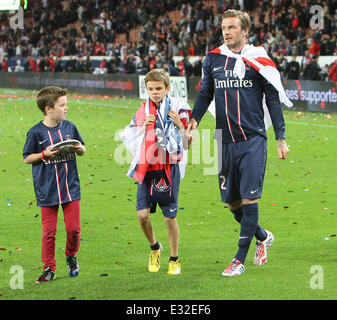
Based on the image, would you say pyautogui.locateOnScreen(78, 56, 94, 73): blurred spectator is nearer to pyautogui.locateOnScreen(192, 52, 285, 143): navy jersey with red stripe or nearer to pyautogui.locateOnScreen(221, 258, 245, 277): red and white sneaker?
pyautogui.locateOnScreen(192, 52, 285, 143): navy jersey with red stripe

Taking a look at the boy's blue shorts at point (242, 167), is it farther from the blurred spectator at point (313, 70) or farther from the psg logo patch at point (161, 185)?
the blurred spectator at point (313, 70)

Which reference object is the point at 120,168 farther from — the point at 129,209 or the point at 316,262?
the point at 316,262

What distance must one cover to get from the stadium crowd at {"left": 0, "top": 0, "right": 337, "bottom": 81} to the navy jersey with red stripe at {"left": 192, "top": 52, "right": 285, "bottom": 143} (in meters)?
18.4

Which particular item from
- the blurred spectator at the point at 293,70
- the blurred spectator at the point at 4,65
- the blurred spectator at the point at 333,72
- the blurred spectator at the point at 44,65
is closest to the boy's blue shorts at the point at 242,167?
the blurred spectator at the point at 333,72

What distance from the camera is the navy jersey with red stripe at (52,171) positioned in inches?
246

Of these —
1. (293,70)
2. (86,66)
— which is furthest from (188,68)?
(86,66)

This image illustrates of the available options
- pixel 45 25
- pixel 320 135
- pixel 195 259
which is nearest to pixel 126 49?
pixel 45 25

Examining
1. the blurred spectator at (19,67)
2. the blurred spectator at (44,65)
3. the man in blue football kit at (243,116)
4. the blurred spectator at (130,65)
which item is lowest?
the blurred spectator at (19,67)

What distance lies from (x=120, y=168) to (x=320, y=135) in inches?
262

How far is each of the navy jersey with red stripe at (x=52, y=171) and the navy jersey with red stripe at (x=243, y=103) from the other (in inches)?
55.3

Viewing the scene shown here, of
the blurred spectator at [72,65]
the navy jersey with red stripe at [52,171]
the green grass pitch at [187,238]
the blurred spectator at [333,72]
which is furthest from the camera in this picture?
the blurred spectator at [72,65]

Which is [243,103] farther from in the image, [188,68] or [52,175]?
[188,68]

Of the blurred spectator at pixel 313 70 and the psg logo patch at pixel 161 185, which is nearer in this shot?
the psg logo patch at pixel 161 185
